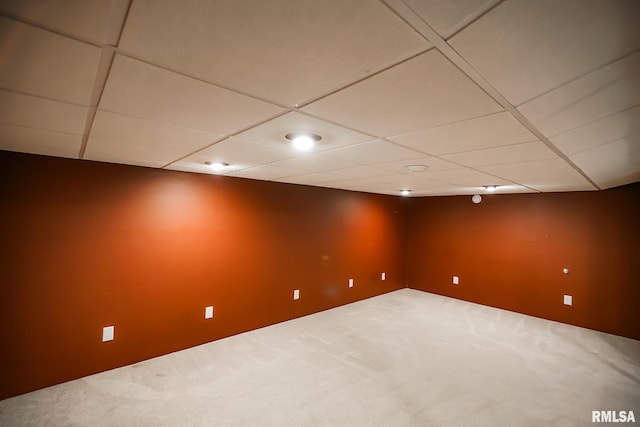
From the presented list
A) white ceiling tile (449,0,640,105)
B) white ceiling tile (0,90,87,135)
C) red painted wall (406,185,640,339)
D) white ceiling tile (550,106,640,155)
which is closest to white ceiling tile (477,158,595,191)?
white ceiling tile (550,106,640,155)

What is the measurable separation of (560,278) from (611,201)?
125cm

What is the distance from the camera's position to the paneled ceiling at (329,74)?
702 millimetres

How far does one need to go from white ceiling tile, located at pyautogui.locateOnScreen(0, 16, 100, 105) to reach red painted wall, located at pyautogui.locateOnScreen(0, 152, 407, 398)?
1.83 m

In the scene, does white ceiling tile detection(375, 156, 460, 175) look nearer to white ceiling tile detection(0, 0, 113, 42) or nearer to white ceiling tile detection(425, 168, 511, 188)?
white ceiling tile detection(425, 168, 511, 188)

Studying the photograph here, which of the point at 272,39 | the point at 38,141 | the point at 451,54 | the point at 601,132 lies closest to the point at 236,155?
the point at 38,141

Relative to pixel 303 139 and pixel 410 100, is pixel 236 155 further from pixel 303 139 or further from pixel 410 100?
pixel 410 100

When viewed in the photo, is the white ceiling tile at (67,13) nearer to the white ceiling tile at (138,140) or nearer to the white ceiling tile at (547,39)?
the white ceiling tile at (138,140)

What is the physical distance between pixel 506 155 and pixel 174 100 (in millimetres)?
2137

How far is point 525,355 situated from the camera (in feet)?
10.6

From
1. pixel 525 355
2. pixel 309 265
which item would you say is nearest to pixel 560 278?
pixel 525 355

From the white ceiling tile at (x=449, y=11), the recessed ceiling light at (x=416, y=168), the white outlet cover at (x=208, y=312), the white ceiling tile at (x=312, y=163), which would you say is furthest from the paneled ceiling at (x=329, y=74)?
the white outlet cover at (x=208, y=312)

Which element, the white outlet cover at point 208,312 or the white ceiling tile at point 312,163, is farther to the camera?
the white outlet cover at point 208,312

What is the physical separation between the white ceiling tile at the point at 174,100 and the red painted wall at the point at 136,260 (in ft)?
5.95

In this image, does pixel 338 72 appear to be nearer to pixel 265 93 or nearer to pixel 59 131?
pixel 265 93
